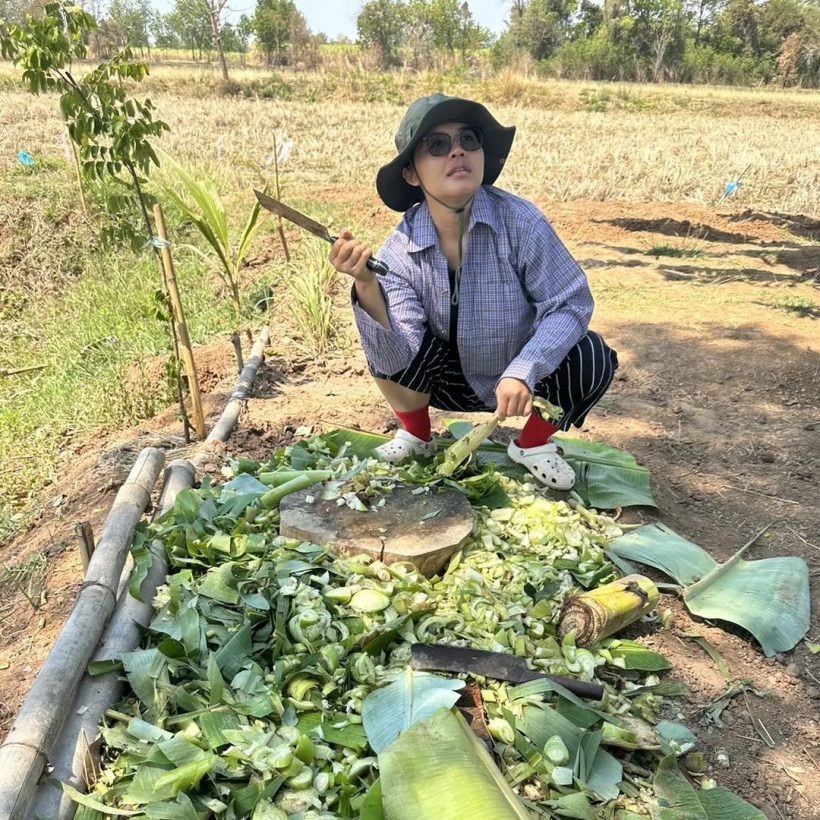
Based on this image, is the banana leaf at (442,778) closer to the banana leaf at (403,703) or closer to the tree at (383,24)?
the banana leaf at (403,703)

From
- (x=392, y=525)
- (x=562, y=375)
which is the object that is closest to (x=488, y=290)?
(x=562, y=375)

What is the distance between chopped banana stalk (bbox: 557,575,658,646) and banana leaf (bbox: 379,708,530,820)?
0.43 m

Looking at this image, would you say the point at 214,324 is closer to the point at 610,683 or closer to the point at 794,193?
the point at 610,683

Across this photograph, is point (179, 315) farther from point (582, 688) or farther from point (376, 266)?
point (582, 688)

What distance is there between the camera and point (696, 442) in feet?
9.29

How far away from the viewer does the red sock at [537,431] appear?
2295mm

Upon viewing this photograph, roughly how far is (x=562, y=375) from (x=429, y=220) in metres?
0.63

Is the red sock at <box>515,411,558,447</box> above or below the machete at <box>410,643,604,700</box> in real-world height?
above

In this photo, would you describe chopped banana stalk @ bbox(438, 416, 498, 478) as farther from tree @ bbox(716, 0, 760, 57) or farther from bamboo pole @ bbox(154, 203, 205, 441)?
tree @ bbox(716, 0, 760, 57)

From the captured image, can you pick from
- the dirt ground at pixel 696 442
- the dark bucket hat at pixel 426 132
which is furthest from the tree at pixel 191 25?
the dark bucket hat at pixel 426 132

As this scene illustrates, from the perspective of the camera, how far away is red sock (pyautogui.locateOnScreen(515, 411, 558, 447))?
229 centimetres

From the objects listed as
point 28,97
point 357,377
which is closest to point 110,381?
point 357,377

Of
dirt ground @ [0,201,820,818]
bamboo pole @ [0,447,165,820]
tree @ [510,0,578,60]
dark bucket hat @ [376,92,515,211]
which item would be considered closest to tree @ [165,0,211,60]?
tree @ [510,0,578,60]

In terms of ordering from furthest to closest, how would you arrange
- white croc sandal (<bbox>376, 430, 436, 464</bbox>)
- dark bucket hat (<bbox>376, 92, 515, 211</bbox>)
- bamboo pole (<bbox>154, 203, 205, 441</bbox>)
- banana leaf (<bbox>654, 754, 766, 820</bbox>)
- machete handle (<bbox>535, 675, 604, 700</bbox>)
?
bamboo pole (<bbox>154, 203, 205, 441</bbox>)
white croc sandal (<bbox>376, 430, 436, 464</bbox>)
dark bucket hat (<bbox>376, 92, 515, 211</bbox>)
machete handle (<bbox>535, 675, 604, 700</bbox>)
banana leaf (<bbox>654, 754, 766, 820</bbox>)
